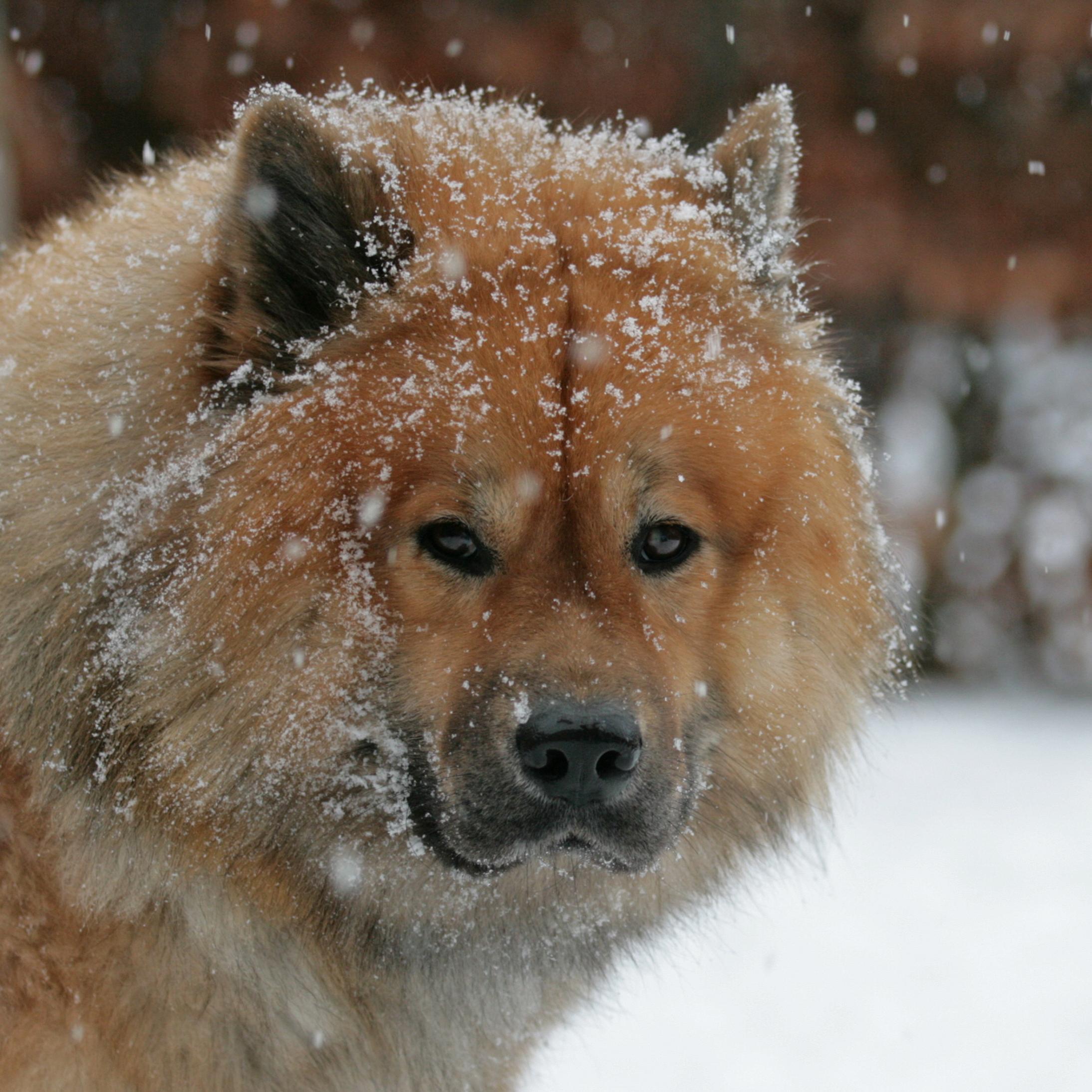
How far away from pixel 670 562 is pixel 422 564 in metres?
0.51

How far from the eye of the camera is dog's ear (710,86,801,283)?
9.08ft

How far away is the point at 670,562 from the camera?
96.3 inches

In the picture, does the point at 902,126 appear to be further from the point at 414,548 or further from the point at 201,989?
the point at 201,989

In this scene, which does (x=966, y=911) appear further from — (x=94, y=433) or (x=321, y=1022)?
(x=94, y=433)

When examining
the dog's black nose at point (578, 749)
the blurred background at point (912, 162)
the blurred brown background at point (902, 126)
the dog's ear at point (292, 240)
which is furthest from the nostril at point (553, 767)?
the blurred brown background at point (902, 126)

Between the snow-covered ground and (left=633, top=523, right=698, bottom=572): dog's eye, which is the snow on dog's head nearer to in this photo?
(left=633, top=523, right=698, bottom=572): dog's eye

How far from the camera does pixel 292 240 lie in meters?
2.35

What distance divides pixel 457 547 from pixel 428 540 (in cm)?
6

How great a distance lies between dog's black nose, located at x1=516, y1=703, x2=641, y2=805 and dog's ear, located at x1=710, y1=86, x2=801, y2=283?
116 cm

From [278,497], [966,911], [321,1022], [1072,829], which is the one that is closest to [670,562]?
[278,497]

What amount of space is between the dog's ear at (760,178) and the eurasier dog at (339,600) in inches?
11.7

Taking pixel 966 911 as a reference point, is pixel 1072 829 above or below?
above

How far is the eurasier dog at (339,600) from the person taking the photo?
2232 mm

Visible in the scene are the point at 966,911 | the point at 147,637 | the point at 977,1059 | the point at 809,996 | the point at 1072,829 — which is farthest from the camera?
the point at 1072,829
